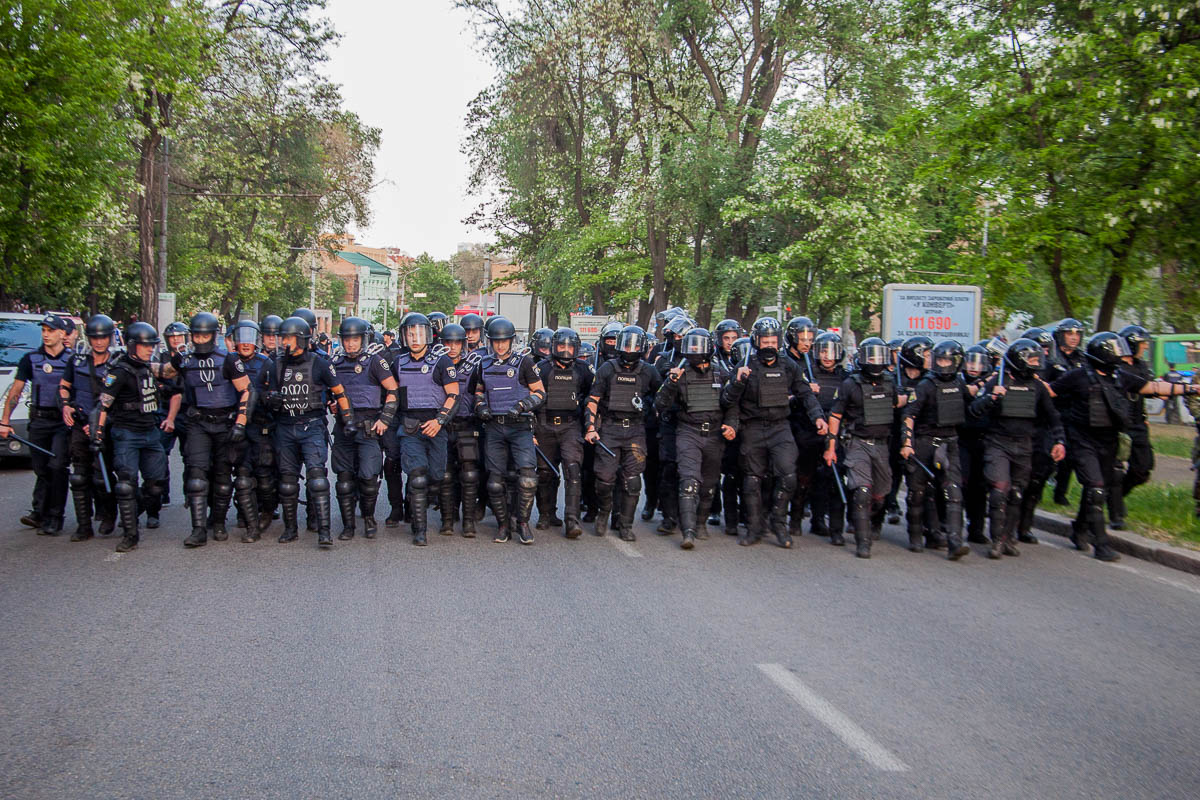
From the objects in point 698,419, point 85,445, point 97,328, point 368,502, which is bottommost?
point 368,502

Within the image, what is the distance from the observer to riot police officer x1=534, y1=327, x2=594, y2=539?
944cm

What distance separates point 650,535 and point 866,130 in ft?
56.7

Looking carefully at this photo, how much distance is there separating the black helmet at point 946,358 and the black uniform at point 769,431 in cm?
112

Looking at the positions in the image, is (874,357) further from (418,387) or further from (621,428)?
(418,387)

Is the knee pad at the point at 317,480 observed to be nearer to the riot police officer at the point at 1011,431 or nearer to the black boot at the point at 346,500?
the black boot at the point at 346,500

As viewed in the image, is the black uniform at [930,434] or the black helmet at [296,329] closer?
the black helmet at [296,329]

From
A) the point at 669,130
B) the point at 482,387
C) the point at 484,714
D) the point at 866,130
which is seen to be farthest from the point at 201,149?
the point at 484,714

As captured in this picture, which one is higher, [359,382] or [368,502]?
[359,382]

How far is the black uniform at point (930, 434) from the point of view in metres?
9.00

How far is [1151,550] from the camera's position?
8875 millimetres

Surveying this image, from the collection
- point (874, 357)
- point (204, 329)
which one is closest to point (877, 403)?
point (874, 357)

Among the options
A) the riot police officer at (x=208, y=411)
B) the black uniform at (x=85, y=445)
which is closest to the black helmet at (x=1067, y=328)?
the riot police officer at (x=208, y=411)

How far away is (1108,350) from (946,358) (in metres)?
1.46

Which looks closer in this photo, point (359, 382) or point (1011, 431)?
→ point (1011, 431)
